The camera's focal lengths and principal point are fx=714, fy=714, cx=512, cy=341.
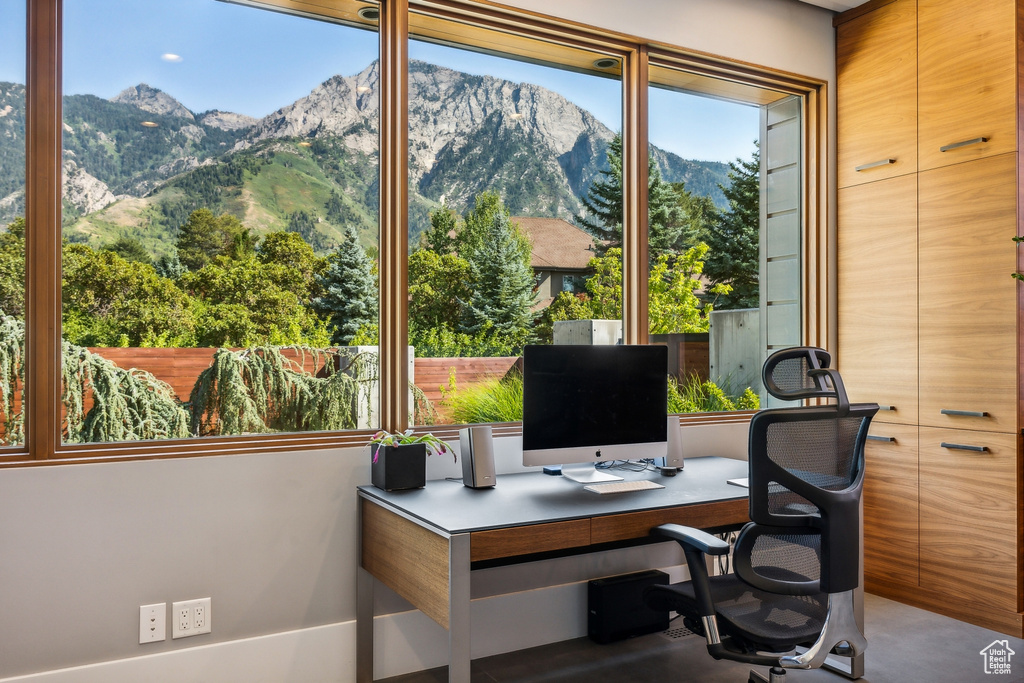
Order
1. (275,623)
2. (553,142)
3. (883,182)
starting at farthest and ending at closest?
(883,182)
(553,142)
(275,623)

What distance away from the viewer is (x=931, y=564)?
10.2ft

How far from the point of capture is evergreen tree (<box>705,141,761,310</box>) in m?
3.43

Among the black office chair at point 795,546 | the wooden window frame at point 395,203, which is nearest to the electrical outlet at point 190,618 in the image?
the wooden window frame at point 395,203

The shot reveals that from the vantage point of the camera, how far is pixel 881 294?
11.1 feet

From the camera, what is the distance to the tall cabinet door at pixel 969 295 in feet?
9.37

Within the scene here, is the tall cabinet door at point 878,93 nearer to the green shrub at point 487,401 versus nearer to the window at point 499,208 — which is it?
the window at point 499,208

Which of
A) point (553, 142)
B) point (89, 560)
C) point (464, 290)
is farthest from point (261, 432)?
point (553, 142)

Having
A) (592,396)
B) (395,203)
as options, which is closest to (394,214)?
(395,203)

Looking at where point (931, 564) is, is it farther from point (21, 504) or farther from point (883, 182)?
point (21, 504)

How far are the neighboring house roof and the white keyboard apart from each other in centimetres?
97

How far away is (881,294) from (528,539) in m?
2.33

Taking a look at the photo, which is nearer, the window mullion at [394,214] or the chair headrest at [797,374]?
the chair headrest at [797,374]

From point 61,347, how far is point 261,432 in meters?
0.66

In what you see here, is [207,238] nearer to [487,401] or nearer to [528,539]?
[487,401]
